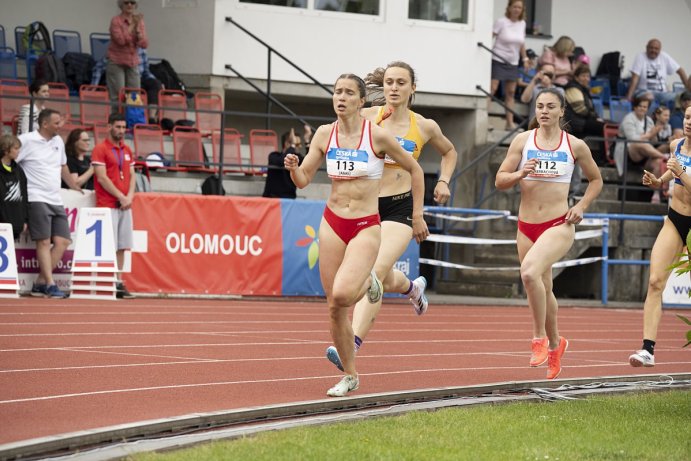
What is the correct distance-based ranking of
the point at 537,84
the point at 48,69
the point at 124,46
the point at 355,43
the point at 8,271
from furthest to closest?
1. the point at 537,84
2. the point at 355,43
3. the point at 48,69
4. the point at 124,46
5. the point at 8,271

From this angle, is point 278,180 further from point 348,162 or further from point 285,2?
point 348,162

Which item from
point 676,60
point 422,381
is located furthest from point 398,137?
point 676,60

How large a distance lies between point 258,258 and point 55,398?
10.4 metres

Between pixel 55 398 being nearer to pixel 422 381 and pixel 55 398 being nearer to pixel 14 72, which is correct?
pixel 422 381

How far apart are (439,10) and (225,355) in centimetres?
1556

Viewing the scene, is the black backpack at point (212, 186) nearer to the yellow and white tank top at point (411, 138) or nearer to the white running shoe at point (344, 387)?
the yellow and white tank top at point (411, 138)

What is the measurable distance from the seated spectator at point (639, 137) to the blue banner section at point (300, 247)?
23.5 ft

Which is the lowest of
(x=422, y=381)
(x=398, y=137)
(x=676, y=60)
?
(x=422, y=381)

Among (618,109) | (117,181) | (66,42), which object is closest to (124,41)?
(66,42)

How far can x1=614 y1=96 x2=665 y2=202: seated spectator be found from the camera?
76.7ft

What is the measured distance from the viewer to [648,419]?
8.26 meters

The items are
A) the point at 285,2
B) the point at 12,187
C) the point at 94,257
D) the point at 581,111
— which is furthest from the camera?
the point at 581,111

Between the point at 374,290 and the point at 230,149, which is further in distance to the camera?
the point at 230,149

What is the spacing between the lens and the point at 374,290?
9.54 metres
